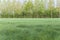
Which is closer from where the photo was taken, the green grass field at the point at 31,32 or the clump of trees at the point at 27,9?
the green grass field at the point at 31,32

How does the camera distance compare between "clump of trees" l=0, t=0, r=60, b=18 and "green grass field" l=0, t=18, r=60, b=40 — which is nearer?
"green grass field" l=0, t=18, r=60, b=40

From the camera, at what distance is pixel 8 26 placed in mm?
1063

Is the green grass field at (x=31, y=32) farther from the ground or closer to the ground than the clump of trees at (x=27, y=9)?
closer to the ground

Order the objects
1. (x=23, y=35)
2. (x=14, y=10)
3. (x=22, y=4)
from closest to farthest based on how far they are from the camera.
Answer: (x=23, y=35)
(x=14, y=10)
(x=22, y=4)

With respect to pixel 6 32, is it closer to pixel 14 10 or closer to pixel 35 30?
pixel 35 30

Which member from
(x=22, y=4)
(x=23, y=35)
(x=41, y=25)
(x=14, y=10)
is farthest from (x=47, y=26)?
(x=22, y=4)

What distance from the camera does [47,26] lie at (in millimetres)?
1043

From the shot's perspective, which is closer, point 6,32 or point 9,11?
point 6,32

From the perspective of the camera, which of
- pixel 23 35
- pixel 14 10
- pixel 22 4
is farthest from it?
pixel 22 4

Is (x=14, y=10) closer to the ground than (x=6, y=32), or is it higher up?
higher up

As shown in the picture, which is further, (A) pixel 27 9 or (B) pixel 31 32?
(A) pixel 27 9

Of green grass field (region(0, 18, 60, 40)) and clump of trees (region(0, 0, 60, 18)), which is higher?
clump of trees (region(0, 0, 60, 18))

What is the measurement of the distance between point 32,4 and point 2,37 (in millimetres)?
2179

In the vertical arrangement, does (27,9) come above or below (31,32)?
above
